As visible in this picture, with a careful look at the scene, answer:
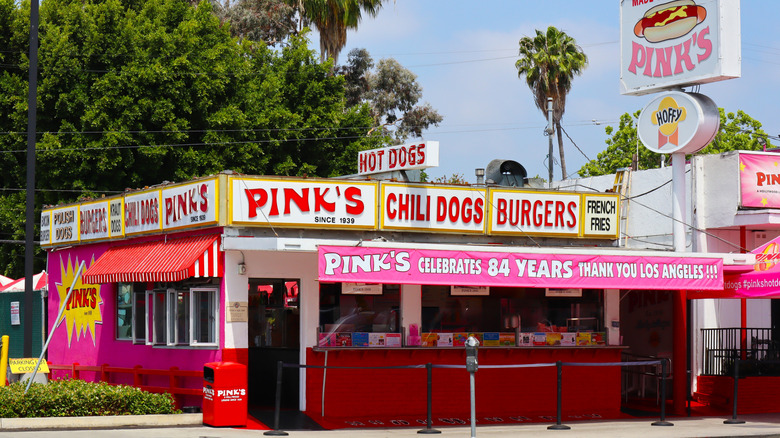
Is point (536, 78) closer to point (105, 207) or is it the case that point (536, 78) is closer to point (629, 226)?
point (629, 226)

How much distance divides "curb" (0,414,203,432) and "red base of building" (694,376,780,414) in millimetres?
10815

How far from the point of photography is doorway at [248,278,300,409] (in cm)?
1902

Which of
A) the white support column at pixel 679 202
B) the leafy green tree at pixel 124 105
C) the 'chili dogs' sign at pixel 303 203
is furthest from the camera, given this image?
the leafy green tree at pixel 124 105

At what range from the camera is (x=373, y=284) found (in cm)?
1909

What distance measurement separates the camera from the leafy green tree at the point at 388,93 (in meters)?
52.9

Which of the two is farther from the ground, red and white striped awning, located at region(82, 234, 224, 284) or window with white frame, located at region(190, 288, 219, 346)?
red and white striped awning, located at region(82, 234, 224, 284)

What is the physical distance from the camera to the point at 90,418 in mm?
16953

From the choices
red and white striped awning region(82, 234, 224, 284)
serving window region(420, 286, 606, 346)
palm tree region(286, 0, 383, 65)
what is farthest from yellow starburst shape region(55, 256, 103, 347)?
palm tree region(286, 0, 383, 65)

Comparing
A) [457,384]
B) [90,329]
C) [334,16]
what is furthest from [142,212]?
[334,16]

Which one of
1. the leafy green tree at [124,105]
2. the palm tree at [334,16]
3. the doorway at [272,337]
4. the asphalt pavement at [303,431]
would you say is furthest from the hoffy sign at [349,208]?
the palm tree at [334,16]

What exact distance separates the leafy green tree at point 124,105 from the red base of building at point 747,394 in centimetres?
1442

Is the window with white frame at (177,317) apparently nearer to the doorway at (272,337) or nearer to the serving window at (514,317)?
the doorway at (272,337)

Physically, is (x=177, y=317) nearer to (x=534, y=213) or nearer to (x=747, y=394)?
(x=534, y=213)

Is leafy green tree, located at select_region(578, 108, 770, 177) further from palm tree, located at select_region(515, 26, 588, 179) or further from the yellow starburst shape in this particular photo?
the yellow starburst shape
